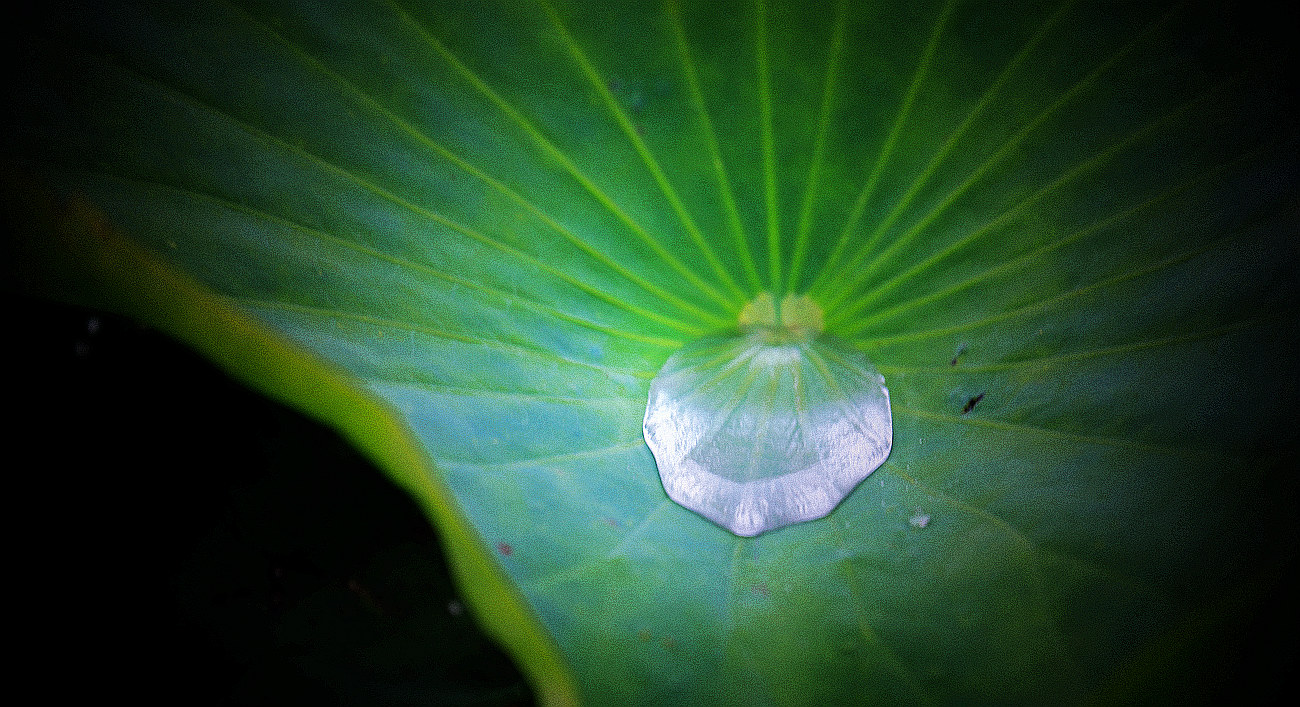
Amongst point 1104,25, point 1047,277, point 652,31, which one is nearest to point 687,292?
point 652,31

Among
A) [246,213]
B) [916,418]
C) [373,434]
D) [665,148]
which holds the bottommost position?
[373,434]

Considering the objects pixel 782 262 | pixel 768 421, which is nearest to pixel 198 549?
pixel 768 421

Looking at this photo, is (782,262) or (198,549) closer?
(198,549)

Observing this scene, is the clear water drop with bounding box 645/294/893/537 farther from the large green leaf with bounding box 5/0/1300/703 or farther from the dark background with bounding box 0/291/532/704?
the dark background with bounding box 0/291/532/704

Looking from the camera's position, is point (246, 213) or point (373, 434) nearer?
point (373, 434)

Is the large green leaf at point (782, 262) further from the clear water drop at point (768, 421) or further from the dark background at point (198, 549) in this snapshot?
the dark background at point (198, 549)

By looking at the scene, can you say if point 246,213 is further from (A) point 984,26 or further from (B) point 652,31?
(A) point 984,26

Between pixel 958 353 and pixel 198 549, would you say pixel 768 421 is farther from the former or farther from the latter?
pixel 198 549

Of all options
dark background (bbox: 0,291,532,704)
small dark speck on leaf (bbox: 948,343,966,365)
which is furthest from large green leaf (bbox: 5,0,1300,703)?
dark background (bbox: 0,291,532,704)
